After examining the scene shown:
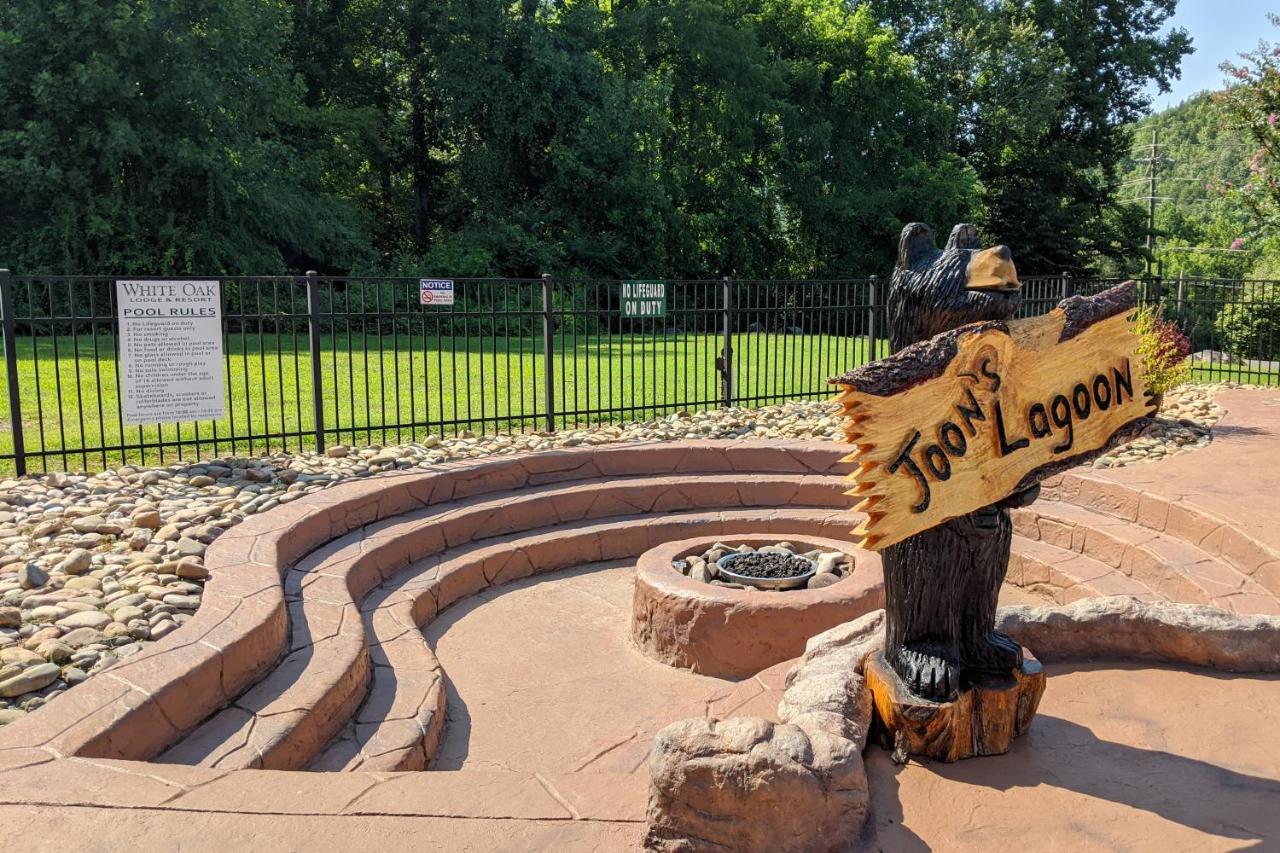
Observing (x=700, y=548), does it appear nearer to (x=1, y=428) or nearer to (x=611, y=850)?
(x=611, y=850)

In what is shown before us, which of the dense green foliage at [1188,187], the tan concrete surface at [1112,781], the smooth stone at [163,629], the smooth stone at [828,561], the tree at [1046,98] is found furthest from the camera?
the dense green foliage at [1188,187]

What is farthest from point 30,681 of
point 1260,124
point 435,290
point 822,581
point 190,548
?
point 1260,124

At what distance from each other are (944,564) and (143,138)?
19.4 metres

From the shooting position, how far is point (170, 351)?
6984 millimetres

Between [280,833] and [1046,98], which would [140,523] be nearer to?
[280,833]

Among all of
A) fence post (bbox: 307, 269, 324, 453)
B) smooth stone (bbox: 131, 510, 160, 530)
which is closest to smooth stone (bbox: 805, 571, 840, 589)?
smooth stone (bbox: 131, 510, 160, 530)

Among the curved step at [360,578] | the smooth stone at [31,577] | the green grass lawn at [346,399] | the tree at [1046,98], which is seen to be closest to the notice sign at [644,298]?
the green grass lawn at [346,399]

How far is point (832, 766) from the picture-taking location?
8.32 feet

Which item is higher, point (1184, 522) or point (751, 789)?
point (751, 789)

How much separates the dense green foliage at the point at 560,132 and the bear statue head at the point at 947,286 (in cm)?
1816

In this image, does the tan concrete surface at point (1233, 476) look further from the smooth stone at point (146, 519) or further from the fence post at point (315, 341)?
the smooth stone at point (146, 519)

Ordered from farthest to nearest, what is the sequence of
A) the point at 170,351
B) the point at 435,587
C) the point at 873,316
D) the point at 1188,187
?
the point at 1188,187 < the point at 873,316 < the point at 170,351 < the point at 435,587

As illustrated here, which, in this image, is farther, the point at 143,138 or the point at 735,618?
the point at 143,138

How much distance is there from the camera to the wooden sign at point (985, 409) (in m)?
2.71
